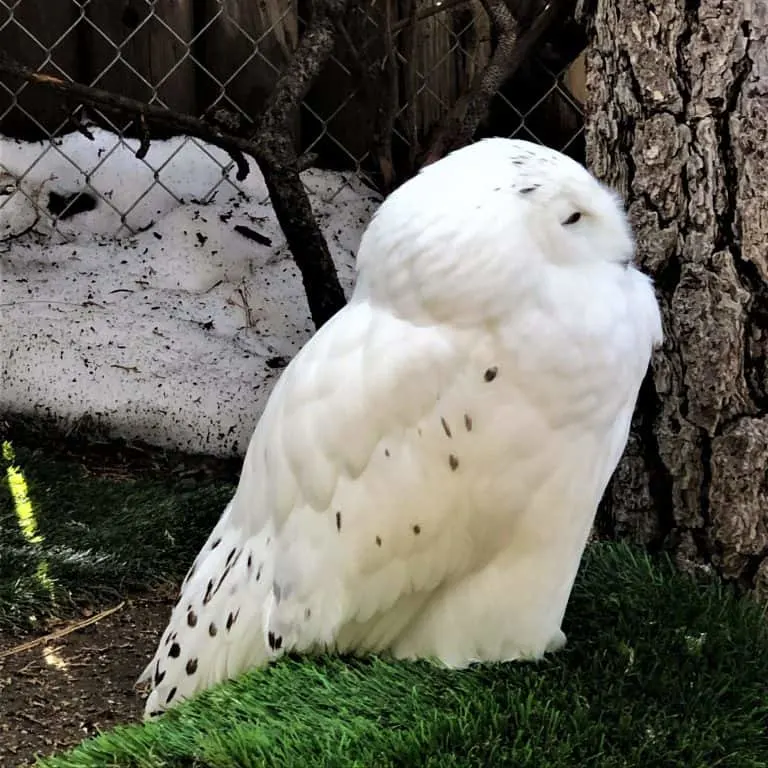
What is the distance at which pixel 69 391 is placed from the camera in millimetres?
2225

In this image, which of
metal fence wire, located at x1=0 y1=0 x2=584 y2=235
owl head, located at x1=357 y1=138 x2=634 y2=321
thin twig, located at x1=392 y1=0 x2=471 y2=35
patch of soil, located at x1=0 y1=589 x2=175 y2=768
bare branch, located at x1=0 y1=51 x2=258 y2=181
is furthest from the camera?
metal fence wire, located at x1=0 y1=0 x2=584 y2=235

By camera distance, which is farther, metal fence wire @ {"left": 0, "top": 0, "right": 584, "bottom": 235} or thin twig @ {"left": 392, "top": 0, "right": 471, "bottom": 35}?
metal fence wire @ {"left": 0, "top": 0, "right": 584, "bottom": 235}

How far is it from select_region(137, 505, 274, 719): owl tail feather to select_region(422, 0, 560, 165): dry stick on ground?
1.12 metres

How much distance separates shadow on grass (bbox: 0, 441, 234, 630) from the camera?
5.62 ft

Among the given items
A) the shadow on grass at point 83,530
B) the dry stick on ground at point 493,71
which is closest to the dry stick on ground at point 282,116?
the dry stick on ground at point 493,71

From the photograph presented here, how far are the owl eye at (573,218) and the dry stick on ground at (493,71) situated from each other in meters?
1.11

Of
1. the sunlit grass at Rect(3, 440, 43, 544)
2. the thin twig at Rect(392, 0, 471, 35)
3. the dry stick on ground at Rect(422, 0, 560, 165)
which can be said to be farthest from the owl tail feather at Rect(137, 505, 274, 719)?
the thin twig at Rect(392, 0, 471, 35)

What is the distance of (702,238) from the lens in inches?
48.9

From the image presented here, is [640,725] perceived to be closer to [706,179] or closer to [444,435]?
[444,435]

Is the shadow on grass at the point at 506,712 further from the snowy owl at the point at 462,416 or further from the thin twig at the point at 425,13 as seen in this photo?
the thin twig at the point at 425,13

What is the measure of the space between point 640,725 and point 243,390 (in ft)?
4.45

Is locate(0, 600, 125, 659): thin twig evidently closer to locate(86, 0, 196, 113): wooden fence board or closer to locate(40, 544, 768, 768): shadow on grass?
locate(40, 544, 768, 768): shadow on grass

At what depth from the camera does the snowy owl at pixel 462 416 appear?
3.15 feet

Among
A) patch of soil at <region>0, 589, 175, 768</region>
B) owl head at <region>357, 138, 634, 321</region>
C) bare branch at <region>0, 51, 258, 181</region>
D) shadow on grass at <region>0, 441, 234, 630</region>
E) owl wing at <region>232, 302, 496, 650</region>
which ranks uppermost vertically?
bare branch at <region>0, 51, 258, 181</region>
